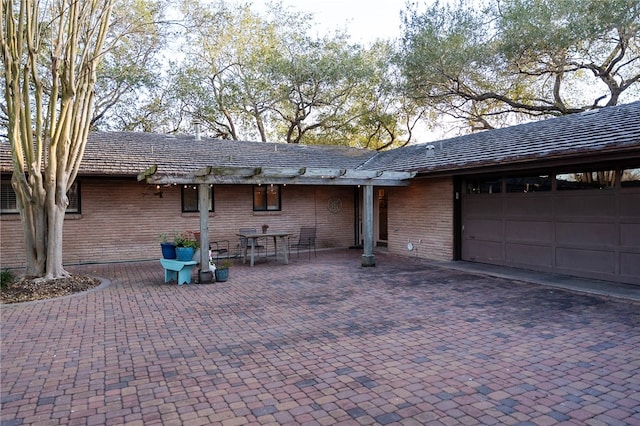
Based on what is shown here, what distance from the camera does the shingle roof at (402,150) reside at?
812 cm

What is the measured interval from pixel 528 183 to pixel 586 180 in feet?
4.16

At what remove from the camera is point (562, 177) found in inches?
349

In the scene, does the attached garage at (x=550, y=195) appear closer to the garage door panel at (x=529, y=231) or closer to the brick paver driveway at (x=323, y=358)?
the garage door panel at (x=529, y=231)

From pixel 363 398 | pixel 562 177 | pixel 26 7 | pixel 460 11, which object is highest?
pixel 460 11

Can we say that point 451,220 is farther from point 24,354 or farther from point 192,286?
point 24,354

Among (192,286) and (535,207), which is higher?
(535,207)

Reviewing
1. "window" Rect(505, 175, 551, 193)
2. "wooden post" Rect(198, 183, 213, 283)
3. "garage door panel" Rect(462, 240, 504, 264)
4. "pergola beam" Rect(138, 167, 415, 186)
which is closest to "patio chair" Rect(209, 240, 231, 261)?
"pergola beam" Rect(138, 167, 415, 186)

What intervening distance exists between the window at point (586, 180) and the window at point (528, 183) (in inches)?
11.0

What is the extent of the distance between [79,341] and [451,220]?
9.05 metres

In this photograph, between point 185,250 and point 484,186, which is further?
point 484,186

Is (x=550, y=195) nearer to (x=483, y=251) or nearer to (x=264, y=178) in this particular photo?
(x=483, y=251)

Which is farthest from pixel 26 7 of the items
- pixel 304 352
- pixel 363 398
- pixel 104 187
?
pixel 363 398

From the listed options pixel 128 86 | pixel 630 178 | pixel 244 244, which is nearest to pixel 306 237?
pixel 244 244

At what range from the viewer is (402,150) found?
50.9 feet
